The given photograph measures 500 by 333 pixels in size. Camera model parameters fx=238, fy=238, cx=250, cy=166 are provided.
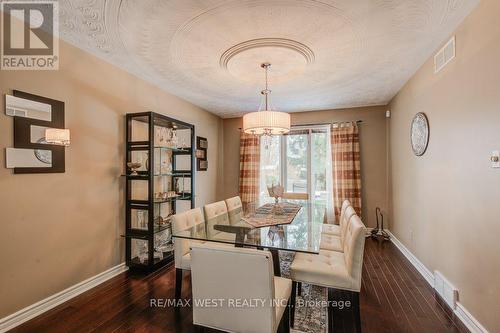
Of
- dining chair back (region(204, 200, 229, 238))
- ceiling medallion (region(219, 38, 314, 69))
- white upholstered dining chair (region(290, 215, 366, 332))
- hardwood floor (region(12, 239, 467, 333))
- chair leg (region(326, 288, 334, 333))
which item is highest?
ceiling medallion (region(219, 38, 314, 69))

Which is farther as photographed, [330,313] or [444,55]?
[444,55]

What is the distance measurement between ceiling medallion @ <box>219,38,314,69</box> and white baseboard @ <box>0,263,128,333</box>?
2840mm

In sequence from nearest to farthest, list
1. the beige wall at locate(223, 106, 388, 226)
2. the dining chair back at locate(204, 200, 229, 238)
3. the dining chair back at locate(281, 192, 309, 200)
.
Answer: the dining chair back at locate(204, 200, 229, 238)
the dining chair back at locate(281, 192, 309, 200)
the beige wall at locate(223, 106, 388, 226)

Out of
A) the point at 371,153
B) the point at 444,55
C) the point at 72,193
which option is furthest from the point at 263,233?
the point at 371,153

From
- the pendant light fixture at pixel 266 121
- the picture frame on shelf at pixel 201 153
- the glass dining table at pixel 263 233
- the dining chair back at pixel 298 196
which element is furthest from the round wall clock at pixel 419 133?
the picture frame on shelf at pixel 201 153

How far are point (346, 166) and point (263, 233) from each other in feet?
10.2

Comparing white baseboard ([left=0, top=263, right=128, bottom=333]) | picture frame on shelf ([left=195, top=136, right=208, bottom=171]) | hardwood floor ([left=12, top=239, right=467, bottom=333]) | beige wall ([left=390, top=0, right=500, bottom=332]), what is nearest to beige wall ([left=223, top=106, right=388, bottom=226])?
beige wall ([left=390, top=0, right=500, bottom=332])

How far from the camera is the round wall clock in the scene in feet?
9.14

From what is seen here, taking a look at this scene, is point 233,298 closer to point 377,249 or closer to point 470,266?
point 470,266

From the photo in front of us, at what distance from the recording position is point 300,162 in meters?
5.12

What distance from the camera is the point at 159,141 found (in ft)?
10.4

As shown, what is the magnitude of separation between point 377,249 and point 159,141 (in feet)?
12.1

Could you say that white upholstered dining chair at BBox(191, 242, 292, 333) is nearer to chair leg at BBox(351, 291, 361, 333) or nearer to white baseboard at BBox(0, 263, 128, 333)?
chair leg at BBox(351, 291, 361, 333)

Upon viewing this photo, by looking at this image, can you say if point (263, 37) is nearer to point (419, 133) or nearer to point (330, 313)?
point (419, 133)
